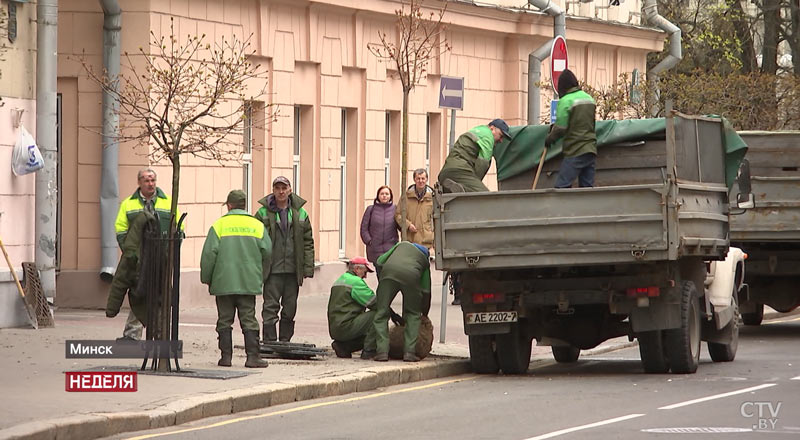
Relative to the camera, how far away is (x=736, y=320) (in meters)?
18.9

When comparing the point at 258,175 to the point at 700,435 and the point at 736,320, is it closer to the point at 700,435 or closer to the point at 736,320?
the point at 736,320

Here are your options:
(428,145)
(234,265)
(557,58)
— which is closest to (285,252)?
(234,265)

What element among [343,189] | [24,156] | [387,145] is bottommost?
[343,189]

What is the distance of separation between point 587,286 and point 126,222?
417cm

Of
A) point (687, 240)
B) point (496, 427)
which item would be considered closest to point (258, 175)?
point (687, 240)

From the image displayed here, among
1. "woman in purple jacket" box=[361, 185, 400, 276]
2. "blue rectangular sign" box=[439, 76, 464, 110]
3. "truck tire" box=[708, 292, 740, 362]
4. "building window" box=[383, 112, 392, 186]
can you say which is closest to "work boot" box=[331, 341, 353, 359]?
"blue rectangular sign" box=[439, 76, 464, 110]

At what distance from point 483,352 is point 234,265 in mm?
2774

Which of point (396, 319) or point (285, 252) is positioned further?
point (285, 252)

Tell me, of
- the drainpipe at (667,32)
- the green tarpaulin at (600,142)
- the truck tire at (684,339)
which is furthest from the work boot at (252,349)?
the drainpipe at (667,32)

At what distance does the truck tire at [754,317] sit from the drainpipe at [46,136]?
362 inches

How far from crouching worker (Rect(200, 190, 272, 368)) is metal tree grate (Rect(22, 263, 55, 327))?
173 inches

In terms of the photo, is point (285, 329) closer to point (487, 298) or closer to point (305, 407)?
point (487, 298)

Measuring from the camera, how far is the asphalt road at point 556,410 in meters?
12.4

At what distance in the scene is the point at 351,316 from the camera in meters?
17.8
